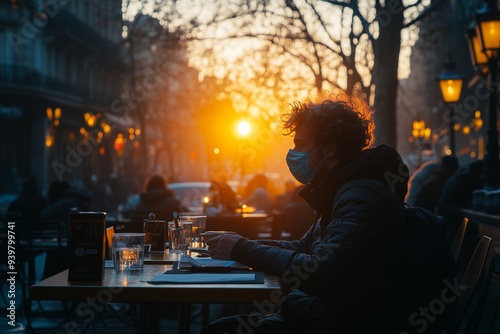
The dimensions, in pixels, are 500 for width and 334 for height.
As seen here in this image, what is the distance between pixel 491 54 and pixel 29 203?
6.85 m

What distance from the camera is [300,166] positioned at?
369cm

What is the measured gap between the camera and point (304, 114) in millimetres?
3625

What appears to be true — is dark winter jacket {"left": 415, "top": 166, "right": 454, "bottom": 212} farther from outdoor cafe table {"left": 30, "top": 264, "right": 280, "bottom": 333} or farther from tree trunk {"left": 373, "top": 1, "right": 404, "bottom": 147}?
outdoor cafe table {"left": 30, "top": 264, "right": 280, "bottom": 333}

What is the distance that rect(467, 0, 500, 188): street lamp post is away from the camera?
33.4ft

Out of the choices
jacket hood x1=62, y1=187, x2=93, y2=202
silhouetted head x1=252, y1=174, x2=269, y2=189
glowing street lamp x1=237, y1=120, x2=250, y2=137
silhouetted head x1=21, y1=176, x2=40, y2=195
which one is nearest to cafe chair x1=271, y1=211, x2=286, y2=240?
jacket hood x1=62, y1=187, x2=93, y2=202

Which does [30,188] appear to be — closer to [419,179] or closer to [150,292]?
[419,179]

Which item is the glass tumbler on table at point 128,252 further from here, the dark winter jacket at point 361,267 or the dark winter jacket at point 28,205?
the dark winter jacket at point 28,205

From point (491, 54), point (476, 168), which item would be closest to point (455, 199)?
point (476, 168)

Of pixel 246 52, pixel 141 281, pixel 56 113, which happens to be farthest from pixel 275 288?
pixel 56 113

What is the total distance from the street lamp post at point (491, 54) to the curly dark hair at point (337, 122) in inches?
284

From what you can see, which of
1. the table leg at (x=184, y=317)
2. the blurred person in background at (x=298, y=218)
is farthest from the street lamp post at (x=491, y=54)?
the table leg at (x=184, y=317)

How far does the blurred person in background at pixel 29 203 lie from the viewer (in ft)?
36.1

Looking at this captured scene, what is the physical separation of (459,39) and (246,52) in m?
24.3

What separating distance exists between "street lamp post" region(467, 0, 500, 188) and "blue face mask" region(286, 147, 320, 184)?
7262 mm
